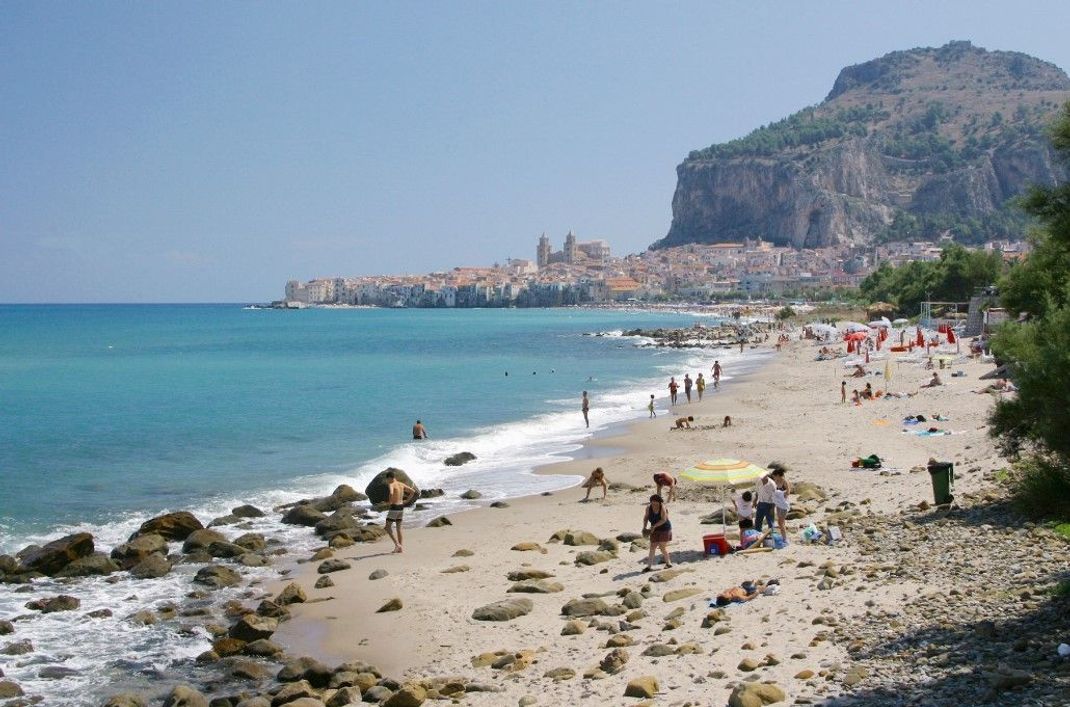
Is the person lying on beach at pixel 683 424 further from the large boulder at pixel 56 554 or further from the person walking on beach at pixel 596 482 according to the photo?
the large boulder at pixel 56 554

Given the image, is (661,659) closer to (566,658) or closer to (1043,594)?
(566,658)

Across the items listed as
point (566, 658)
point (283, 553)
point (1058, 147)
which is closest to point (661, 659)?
point (566, 658)

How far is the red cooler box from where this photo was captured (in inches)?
535

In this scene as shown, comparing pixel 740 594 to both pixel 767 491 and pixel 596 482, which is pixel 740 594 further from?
pixel 596 482

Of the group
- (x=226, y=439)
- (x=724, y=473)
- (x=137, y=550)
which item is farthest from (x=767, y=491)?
(x=226, y=439)

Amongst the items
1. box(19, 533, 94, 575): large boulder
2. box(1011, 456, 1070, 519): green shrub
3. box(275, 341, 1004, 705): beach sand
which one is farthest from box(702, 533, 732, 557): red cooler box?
box(19, 533, 94, 575): large boulder

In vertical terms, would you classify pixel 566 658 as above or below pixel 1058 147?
below

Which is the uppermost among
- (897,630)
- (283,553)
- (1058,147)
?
(1058,147)

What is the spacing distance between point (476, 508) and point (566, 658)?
379 inches

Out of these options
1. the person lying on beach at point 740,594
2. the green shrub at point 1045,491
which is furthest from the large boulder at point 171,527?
the green shrub at point 1045,491

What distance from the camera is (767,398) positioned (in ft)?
122

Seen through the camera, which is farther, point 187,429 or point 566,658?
point 187,429

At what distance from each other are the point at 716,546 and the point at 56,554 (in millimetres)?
10535

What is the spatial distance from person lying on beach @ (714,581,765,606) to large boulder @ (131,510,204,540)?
1070 centimetres
